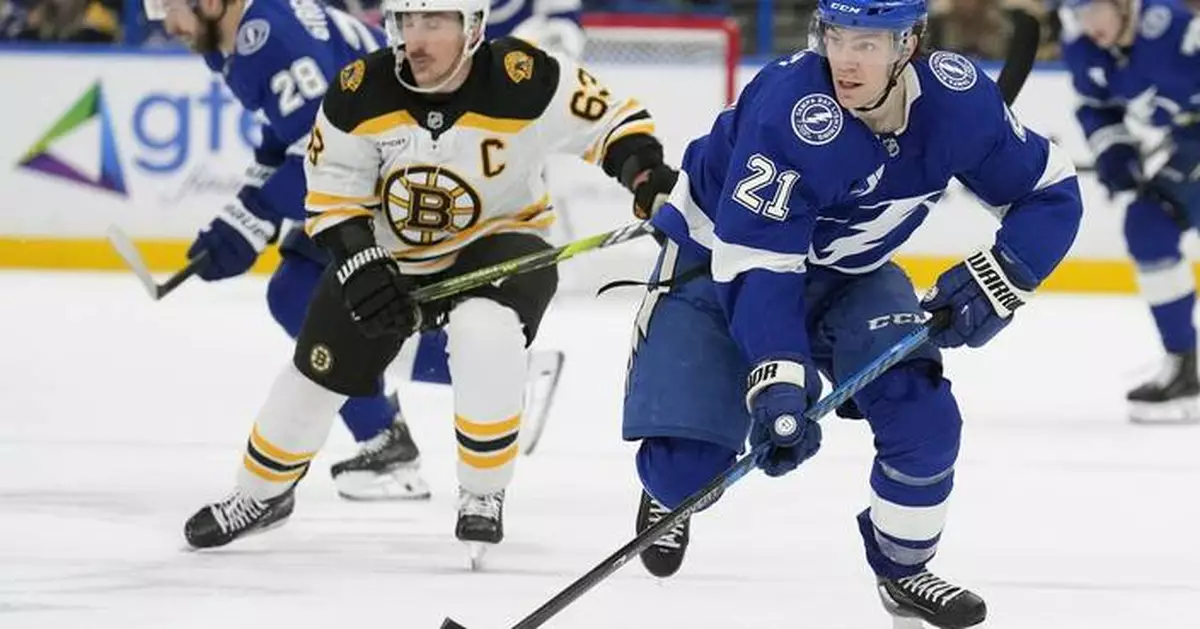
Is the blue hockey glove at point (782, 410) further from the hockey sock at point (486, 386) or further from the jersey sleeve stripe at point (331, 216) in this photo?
the jersey sleeve stripe at point (331, 216)

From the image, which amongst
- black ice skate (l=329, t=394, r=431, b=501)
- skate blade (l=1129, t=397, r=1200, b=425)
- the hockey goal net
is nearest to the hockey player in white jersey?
black ice skate (l=329, t=394, r=431, b=501)

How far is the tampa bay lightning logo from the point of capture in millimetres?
2771

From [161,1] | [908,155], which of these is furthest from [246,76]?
[908,155]

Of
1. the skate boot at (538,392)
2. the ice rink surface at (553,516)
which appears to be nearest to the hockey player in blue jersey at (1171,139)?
the ice rink surface at (553,516)

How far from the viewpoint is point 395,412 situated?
426 centimetres

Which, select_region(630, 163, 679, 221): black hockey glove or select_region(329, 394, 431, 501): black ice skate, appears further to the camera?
select_region(329, 394, 431, 501): black ice skate

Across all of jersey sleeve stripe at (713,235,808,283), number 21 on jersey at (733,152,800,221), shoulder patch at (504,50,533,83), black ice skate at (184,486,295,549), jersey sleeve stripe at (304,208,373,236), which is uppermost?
number 21 on jersey at (733,152,800,221)

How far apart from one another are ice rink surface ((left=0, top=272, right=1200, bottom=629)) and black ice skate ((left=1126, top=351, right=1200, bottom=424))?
95 millimetres

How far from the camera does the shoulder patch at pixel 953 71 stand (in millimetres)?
2852

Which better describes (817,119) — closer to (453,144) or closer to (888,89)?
(888,89)

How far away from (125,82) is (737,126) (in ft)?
16.3

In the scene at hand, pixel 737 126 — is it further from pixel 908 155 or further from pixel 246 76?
pixel 246 76

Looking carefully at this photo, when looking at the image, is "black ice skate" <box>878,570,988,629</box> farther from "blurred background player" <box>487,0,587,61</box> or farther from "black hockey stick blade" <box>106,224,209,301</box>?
"blurred background player" <box>487,0,587,61</box>

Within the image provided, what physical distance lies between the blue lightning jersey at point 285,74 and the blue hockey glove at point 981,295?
5.03 feet
